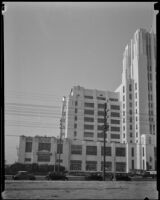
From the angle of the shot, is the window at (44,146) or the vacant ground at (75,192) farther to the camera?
the window at (44,146)

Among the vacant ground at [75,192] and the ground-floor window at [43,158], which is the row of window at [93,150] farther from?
the vacant ground at [75,192]

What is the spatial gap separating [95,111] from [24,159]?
4063 cm

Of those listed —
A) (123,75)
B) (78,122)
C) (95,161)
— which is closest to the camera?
(95,161)

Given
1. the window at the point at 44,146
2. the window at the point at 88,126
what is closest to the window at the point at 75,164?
the window at the point at 44,146

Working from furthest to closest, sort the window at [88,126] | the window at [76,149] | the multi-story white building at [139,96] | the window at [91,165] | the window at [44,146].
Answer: the window at [88,126]
the multi-story white building at [139,96]
the window at [91,165]
the window at [76,149]
the window at [44,146]

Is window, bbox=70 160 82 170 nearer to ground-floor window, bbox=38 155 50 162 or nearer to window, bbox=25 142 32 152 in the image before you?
ground-floor window, bbox=38 155 50 162

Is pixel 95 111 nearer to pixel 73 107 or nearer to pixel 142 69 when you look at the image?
pixel 73 107

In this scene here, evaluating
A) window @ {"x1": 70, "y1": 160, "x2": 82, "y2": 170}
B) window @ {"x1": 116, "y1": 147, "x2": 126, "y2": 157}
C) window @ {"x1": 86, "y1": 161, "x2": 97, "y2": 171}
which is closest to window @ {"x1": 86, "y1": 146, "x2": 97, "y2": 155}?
window @ {"x1": 86, "y1": 161, "x2": 97, "y2": 171}

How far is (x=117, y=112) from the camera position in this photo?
11025 centimetres

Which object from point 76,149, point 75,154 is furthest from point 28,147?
point 76,149

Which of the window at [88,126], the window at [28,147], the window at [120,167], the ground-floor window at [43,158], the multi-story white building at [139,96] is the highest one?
the multi-story white building at [139,96]

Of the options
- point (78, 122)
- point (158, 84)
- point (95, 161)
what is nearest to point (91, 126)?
point (78, 122)

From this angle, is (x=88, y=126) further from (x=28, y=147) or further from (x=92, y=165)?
Answer: (x=28, y=147)

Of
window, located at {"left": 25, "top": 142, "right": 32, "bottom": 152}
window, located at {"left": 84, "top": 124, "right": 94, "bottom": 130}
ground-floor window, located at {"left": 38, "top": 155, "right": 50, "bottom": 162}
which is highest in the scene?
window, located at {"left": 84, "top": 124, "right": 94, "bottom": 130}
